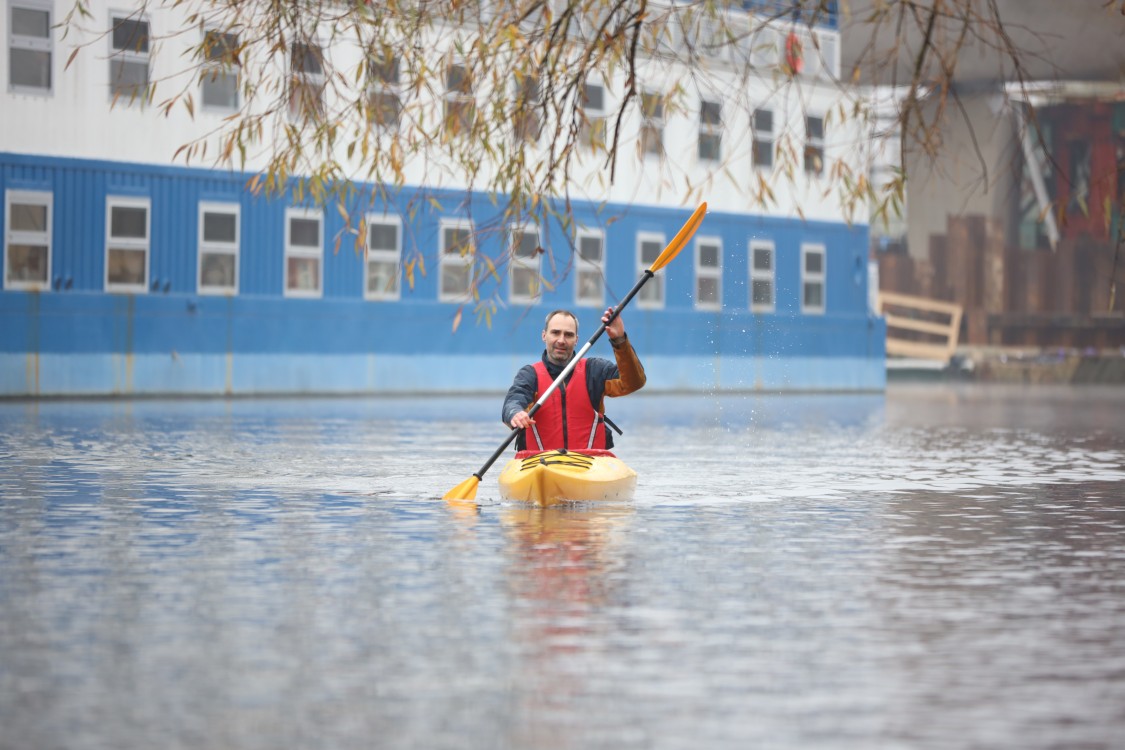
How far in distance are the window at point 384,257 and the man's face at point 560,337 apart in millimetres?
24009

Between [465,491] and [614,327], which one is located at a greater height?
[614,327]

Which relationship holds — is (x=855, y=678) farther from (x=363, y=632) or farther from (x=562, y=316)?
(x=562, y=316)

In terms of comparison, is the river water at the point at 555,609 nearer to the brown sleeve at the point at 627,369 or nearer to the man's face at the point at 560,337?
the brown sleeve at the point at 627,369

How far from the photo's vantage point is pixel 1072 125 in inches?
2675

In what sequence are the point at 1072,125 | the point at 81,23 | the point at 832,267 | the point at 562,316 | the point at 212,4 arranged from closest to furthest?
1. the point at 212,4
2. the point at 562,316
3. the point at 81,23
4. the point at 832,267
5. the point at 1072,125

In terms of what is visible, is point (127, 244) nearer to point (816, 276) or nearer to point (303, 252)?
point (303, 252)

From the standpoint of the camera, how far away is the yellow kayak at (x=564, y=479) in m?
13.8

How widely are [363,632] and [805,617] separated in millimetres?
1780

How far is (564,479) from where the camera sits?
45.3 feet

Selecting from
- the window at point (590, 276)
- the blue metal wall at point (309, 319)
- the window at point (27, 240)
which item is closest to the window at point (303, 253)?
the blue metal wall at point (309, 319)

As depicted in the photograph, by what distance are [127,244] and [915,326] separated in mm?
36514

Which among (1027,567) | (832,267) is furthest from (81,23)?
(1027,567)

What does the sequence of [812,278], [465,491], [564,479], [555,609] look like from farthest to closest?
[812,278]
[465,491]
[564,479]
[555,609]

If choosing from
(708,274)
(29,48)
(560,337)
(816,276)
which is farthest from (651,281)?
(560,337)
